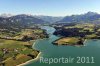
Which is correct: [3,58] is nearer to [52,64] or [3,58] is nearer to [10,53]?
[10,53]

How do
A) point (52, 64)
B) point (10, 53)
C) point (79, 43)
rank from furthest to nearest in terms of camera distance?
point (79, 43) → point (10, 53) → point (52, 64)

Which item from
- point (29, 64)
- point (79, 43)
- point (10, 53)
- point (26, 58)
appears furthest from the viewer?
point (79, 43)

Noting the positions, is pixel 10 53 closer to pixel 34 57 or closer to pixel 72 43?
pixel 34 57

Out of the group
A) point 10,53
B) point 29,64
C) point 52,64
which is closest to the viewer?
point 52,64

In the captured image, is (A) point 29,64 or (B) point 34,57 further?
(B) point 34,57

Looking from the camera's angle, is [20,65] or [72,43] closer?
[20,65]

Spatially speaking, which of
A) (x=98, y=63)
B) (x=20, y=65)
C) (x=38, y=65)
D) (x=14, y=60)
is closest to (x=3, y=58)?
(x=14, y=60)

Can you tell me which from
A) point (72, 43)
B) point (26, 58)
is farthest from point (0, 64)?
point (72, 43)

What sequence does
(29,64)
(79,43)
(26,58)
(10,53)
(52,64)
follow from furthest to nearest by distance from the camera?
(79,43) < (10,53) < (26,58) < (29,64) < (52,64)
